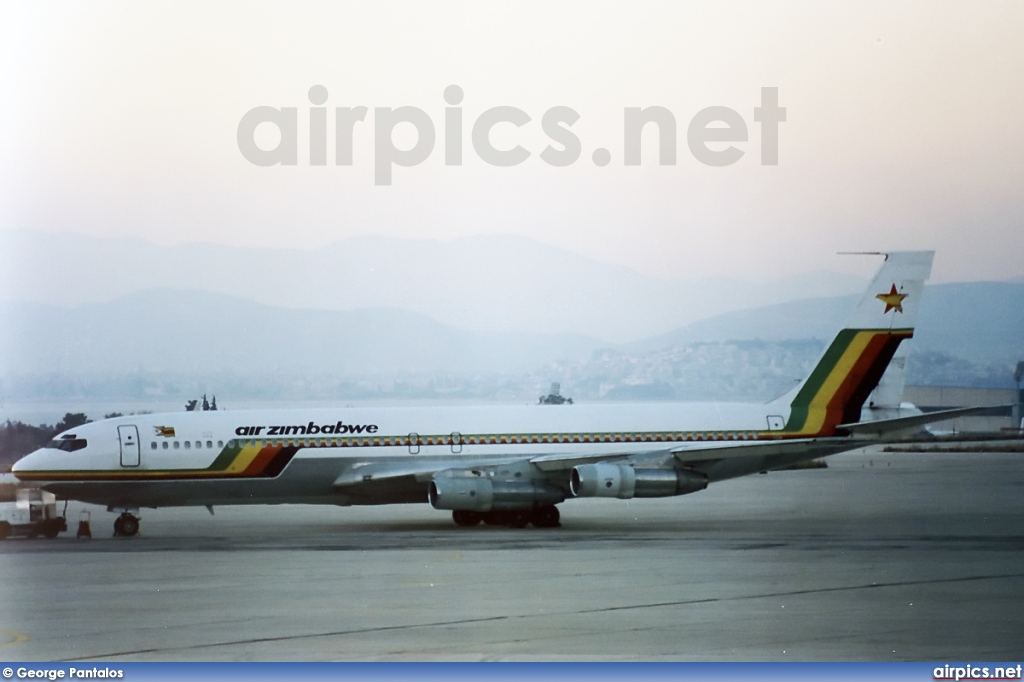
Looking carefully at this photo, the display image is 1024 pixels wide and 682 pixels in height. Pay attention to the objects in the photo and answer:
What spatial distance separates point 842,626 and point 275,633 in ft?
21.4

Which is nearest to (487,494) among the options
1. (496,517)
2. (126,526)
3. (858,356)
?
(496,517)

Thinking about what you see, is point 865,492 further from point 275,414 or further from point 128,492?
point 128,492

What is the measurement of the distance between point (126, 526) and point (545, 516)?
9.11 m

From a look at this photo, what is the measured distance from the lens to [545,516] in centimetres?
2923

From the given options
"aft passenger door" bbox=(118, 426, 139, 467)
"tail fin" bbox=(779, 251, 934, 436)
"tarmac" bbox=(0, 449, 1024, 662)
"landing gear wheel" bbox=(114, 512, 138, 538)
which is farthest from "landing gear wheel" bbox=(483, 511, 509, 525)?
"aft passenger door" bbox=(118, 426, 139, 467)

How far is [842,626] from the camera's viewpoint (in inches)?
594

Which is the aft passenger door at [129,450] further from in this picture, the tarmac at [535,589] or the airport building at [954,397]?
the airport building at [954,397]

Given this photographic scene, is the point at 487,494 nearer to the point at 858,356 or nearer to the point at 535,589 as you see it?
the point at 858,356

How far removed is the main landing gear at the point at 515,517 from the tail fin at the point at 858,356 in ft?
19.1

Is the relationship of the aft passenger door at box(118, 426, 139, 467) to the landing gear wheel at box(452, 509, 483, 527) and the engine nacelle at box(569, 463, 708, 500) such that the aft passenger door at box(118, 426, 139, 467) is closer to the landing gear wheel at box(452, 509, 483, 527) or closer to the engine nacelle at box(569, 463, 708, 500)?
the landing gear wheel at box(452, 509, 483, 527)

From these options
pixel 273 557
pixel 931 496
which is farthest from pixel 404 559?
pixel 931 496

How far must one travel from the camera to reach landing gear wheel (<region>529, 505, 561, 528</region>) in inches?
1149

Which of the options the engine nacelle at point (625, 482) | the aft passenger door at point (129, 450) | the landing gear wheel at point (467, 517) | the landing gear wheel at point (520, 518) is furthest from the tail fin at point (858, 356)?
the aft passenger door at point (129, 450)

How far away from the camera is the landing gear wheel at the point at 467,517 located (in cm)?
3002
